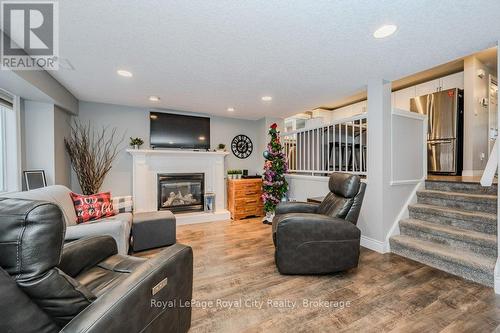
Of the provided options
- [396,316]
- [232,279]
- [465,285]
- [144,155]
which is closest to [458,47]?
[465,285]

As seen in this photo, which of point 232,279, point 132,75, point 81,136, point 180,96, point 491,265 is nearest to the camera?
point 491,265

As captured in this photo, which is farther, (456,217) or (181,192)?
(181,192)

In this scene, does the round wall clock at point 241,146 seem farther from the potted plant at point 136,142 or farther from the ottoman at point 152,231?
the ottoman at point 152,231

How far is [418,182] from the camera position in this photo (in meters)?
3.25

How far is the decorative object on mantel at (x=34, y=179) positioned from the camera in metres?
2.87

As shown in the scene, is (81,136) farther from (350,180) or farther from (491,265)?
(491,265)

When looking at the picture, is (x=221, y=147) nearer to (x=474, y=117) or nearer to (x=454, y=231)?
(x=454, y=231)

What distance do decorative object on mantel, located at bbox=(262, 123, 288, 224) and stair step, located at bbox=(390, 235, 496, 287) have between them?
202 cm

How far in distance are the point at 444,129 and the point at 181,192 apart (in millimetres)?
5270

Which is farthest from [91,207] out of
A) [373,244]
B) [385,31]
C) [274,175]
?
[373,244]

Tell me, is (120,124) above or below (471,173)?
above

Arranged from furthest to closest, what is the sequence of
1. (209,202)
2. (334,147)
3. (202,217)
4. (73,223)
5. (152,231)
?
(209,202), (202,217), (334,147), (152,231), (73,223)

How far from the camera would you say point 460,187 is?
2926mm

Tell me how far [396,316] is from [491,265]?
4.07ft
